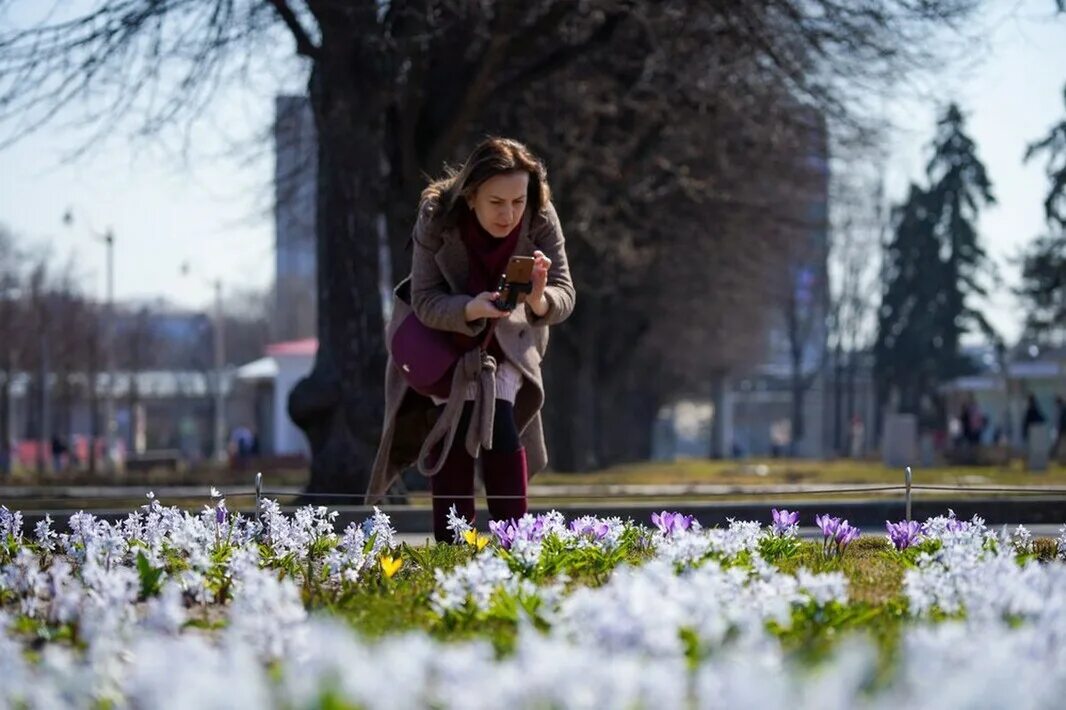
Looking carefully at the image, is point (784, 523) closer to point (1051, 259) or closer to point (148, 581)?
point (148, 581)

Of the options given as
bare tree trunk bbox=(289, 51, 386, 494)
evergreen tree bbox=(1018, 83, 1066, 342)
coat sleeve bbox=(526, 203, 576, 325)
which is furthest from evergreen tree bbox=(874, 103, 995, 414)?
coat sleeve bbox=(526, 203, 576, 325)

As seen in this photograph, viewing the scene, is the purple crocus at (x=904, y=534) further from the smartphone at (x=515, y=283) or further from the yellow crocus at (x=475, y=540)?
the smartphone at (x=515, y=283)

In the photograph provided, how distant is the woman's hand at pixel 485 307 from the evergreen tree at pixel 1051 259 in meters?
14.0

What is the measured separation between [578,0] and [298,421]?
541 centimetres

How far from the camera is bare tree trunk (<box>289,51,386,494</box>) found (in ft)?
61.3

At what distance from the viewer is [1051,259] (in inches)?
1710

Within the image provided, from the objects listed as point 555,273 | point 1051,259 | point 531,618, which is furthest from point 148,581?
point 1051,259

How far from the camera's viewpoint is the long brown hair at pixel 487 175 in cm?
806

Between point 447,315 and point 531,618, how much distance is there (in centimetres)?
310

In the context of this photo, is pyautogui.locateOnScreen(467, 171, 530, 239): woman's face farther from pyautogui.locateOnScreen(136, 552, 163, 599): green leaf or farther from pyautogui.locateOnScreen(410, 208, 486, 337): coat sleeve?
pyautogui.locateOnScreen(136, 552, 163, 599): green leaf

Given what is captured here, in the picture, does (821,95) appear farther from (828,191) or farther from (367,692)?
(367,692)

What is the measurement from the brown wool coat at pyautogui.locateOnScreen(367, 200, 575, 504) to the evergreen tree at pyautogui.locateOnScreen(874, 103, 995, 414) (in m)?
63.5

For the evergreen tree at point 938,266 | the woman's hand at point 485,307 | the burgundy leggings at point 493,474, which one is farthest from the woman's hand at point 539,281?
the evergreen tree at point 938,266

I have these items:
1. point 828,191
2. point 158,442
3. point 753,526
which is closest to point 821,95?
point 828,191
